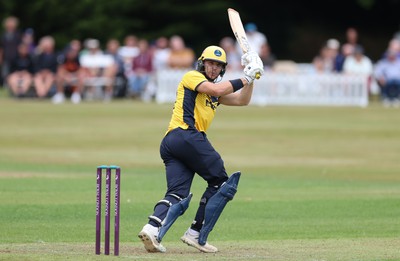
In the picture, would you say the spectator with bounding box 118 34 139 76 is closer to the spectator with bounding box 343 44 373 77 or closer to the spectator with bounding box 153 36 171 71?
the spectator with bounding box 153 36 171 71

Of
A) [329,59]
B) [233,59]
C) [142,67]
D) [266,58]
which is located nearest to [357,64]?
[329,59]

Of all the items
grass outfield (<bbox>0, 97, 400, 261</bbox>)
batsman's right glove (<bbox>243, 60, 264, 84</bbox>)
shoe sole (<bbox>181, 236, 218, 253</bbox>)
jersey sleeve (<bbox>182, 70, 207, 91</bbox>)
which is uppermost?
batsman's right glove (<bbox>243, 60, 264, 84</bbox>)

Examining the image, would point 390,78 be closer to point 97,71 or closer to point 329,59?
point 329,59

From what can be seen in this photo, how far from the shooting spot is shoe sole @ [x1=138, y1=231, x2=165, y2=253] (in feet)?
33.0

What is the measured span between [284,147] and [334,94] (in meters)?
9.58

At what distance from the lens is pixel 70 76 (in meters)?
32.8

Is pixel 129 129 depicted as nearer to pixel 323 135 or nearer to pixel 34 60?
pixel 323 135

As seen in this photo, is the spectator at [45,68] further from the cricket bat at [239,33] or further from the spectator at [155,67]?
the cricket bat at [239,33]

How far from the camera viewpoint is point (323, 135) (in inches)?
985

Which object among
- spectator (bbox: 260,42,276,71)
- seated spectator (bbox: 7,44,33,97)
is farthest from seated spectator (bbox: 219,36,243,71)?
seated spectator (bbox: 7,44,33,97)

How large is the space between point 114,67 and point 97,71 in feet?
2.24

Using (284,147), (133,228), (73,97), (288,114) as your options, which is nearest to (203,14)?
(73,97)

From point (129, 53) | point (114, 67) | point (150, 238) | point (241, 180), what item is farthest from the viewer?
point (129, 53)

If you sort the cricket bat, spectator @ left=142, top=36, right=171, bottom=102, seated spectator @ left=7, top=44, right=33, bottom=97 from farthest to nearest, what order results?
1. spectator @ left=142, top=36, right=171, bottom=102
2. seated spectator @ left=7, top=44, right=33, bottom=97
3. the cricket bat
